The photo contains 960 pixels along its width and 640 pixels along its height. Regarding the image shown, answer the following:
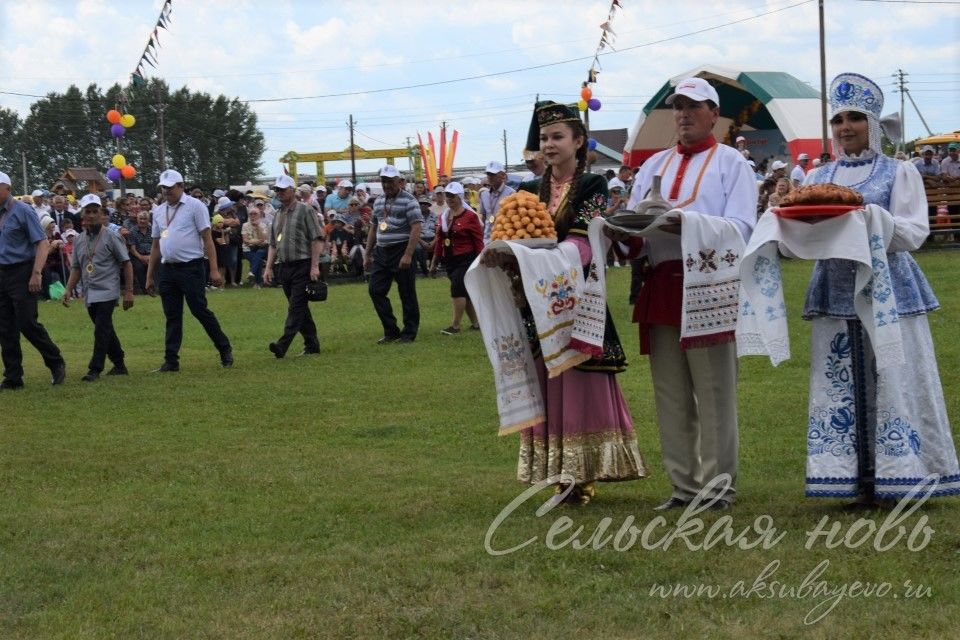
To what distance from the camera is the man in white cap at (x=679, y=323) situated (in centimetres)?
711

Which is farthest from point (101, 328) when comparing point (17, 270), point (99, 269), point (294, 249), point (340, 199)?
point (340, 199)

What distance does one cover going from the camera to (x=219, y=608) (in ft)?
19.0

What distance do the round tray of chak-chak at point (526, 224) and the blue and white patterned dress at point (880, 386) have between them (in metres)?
1.42

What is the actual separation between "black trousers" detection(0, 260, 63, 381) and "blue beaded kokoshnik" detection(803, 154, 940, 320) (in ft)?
30.9

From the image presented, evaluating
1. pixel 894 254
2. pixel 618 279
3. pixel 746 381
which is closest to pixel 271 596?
pixel 894 254

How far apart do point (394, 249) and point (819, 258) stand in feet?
35.6

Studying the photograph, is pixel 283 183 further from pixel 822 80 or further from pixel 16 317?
pixel 822 80

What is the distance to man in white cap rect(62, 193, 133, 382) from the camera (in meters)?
14.8

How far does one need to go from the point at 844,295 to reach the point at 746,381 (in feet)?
18.9

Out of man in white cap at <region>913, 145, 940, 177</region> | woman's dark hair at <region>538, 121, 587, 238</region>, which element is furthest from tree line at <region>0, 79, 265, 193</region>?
woman's dark hair at <region>538, 121, 587, 238</region>

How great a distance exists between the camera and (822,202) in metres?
6.53

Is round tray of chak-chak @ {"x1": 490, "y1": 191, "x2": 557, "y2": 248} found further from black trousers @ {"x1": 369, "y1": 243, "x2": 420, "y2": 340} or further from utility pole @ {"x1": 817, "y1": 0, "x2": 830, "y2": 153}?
utility pole @ {"x1": 817, "y1": 0, "x2": 830, "y2": 153}

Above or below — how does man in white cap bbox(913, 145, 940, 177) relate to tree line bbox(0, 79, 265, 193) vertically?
below

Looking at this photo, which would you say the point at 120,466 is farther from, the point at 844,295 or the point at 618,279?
the point at 618,279
